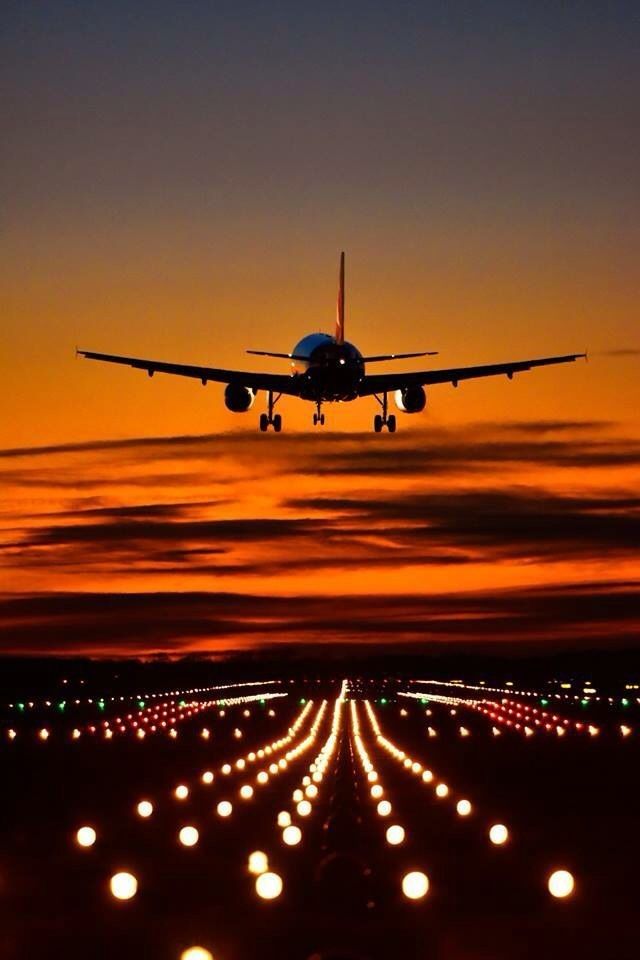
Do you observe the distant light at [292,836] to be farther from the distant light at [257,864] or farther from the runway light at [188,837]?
the distant light at [257,864]

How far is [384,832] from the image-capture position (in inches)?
1312

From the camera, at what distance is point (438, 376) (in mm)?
80062

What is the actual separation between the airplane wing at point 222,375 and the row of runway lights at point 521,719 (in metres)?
16.3

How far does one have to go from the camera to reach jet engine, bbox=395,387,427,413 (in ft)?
256

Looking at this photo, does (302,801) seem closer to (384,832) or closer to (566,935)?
(384,832)

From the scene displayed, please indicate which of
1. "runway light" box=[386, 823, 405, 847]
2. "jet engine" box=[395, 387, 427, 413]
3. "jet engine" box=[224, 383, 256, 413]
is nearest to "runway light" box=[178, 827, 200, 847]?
"runway light" box=[386, 823, 405, 847]

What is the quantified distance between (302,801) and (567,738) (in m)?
30.5

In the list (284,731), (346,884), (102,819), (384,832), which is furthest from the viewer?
(284,731)

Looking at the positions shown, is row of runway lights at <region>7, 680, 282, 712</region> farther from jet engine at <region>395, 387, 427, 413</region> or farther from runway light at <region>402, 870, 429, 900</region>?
runway light at <region>402, 870, 429, 900</region>

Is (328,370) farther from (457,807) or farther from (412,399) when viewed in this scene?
(457,807)

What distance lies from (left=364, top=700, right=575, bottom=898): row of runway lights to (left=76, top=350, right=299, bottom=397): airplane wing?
15484 mm

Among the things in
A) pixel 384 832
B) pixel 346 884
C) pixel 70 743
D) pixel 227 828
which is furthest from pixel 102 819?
pixel 70 743

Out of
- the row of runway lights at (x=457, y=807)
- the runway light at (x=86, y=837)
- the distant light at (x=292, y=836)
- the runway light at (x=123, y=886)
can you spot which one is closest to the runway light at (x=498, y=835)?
the row of runway lights at (x=457, y=807)

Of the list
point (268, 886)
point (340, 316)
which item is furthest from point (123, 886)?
point (340, 316)
